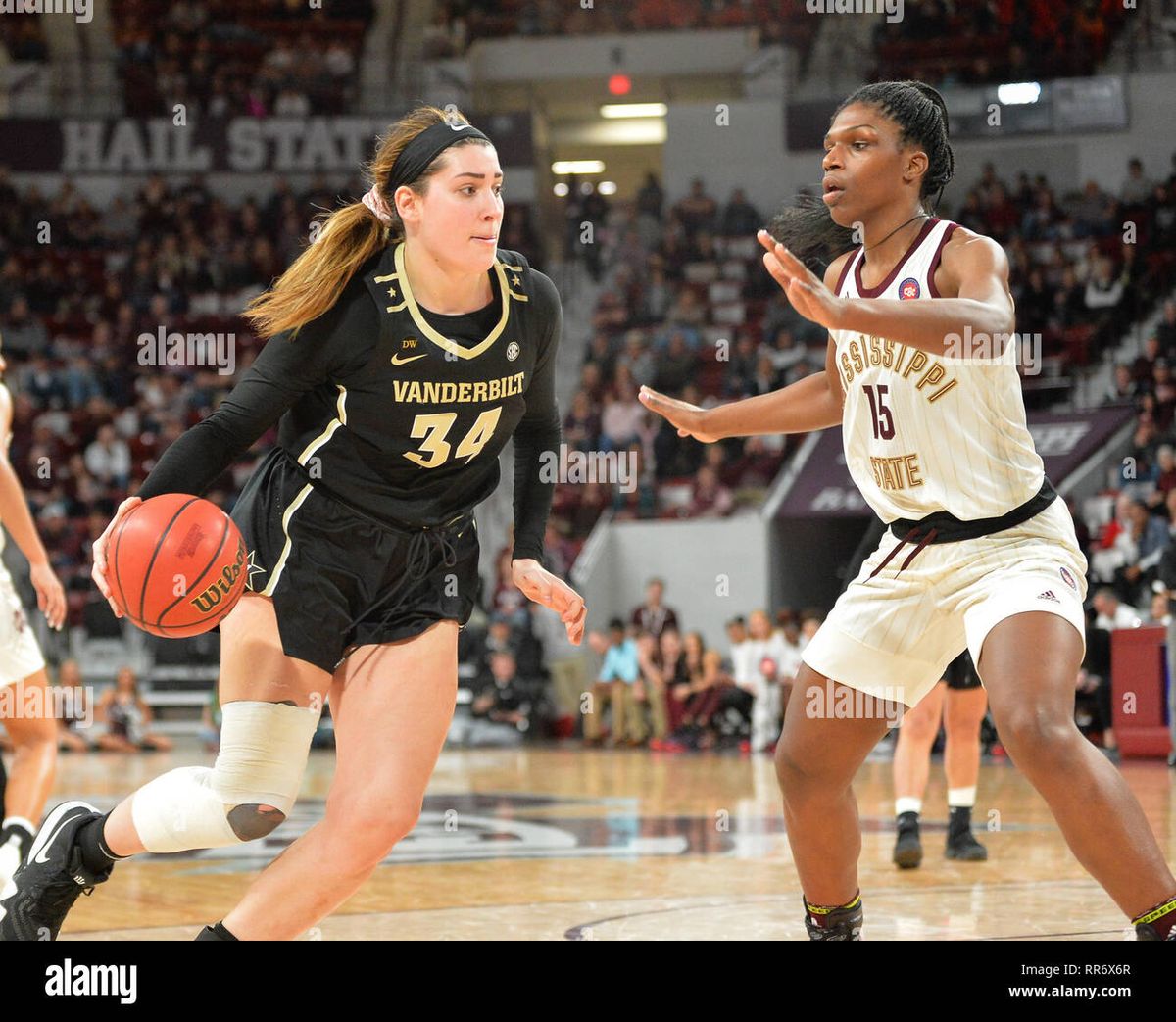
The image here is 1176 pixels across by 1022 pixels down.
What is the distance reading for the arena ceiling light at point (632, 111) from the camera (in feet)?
78.8

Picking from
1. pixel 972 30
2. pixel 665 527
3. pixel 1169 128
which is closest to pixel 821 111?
pixel 972 30

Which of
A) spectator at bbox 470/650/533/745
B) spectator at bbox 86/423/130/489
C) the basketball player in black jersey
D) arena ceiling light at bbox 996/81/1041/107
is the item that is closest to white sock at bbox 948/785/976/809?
the basketball player in black jersey

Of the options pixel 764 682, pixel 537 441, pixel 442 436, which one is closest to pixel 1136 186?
pixel 764 682

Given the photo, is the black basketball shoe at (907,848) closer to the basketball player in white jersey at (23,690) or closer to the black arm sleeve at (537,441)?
the black arm sleeve at (537,441)

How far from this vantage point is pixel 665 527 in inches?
659

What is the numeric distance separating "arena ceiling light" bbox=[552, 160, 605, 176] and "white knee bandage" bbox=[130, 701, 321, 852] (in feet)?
71.2

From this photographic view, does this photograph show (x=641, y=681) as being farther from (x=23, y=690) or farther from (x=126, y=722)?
(x=23, y=690)

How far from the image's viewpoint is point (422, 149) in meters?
3.68

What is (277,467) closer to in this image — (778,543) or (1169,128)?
(778,543)

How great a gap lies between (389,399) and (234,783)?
37.2 inches

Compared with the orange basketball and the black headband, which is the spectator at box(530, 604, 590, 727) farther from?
the orange basketball

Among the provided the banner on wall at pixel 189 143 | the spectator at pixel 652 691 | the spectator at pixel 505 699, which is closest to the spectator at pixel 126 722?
the spectator at pixel 505 699

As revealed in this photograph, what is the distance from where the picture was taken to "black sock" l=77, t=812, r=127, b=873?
12.1 feet
